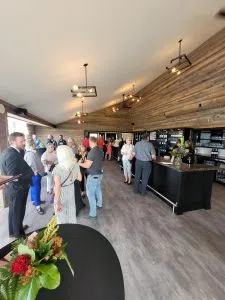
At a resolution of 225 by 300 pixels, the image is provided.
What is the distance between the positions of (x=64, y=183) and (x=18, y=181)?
0.90m

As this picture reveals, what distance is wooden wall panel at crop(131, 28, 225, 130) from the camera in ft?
19.0

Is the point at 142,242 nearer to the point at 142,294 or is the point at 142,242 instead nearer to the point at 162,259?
the point at 162,259

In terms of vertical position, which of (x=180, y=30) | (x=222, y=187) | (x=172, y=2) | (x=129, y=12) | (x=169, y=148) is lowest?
Result: (x=222, y=187)

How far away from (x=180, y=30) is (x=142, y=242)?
204 inches

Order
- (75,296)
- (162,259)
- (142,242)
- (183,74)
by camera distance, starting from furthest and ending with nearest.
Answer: (183,74), (142,242), (162,259), (75,296)

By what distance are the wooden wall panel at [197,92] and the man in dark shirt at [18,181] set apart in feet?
19.4

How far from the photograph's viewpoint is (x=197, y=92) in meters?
6.82

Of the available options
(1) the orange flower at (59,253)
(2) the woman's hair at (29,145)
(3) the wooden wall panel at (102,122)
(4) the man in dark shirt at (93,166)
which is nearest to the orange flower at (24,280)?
(1) the orange flower at (59,253)

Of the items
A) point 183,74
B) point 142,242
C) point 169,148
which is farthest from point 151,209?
point 183,74

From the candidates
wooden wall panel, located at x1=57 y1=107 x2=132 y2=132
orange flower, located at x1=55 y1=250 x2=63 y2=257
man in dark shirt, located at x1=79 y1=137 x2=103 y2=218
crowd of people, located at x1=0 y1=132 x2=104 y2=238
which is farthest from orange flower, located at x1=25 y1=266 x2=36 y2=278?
wooden wall panel, located at x1=57 y1=107 x2=132 y2=132

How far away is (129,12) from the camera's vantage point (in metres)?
2.69

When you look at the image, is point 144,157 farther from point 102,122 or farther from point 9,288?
point 102,122

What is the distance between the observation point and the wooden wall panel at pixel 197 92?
5.78 m

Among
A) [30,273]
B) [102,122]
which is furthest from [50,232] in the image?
[102,122]
